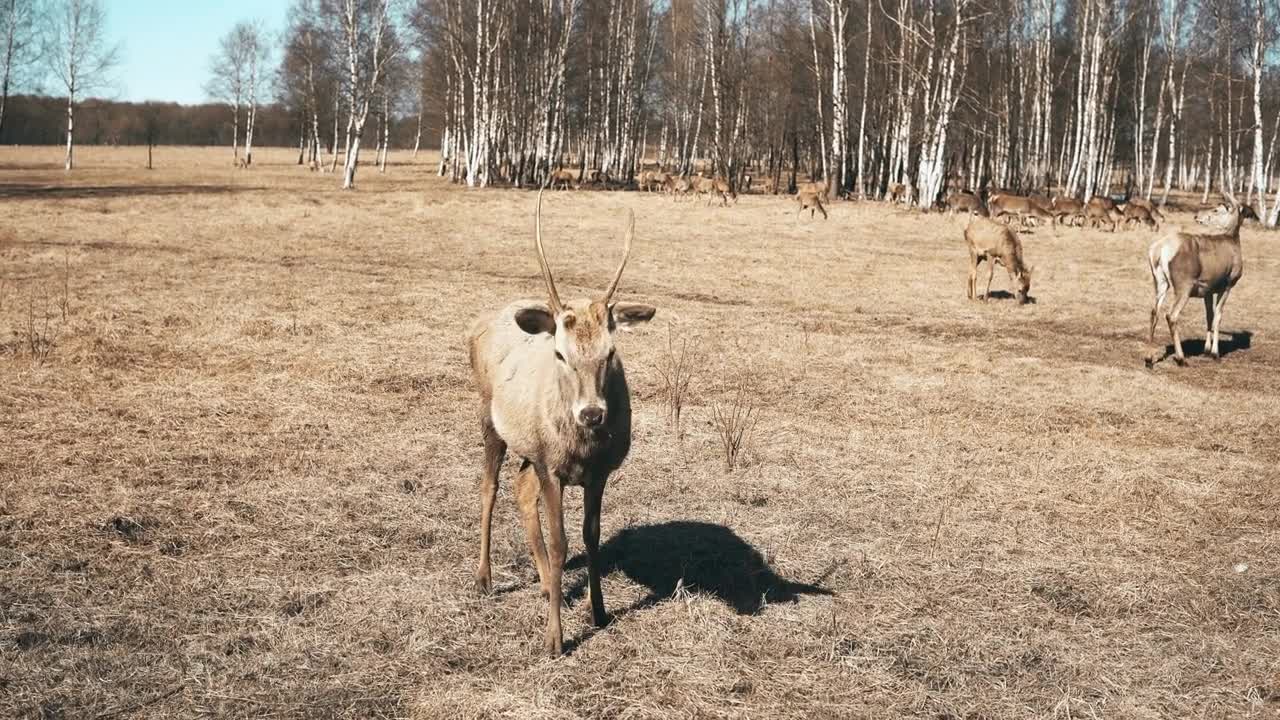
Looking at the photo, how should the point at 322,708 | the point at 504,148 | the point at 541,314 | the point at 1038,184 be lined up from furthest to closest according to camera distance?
the point at 504,148 < the point at 1038,184 < the point at 541,314 < the point at 322,708

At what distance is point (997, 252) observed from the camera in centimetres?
1752

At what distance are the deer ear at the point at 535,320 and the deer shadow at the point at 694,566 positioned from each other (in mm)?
1602

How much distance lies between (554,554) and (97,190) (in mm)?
31981

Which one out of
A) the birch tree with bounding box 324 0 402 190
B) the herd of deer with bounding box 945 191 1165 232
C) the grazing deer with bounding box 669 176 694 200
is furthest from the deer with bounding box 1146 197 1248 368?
the birch tree with bounding box 324 0 402 190

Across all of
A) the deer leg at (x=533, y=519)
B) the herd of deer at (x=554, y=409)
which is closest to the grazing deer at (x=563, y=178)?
the herd of deer at (x=554, y=409)

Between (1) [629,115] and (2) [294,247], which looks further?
(1) [629,115]

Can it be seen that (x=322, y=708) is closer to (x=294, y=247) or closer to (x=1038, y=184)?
(x=294, y=247)

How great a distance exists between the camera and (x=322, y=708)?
4207 millimetres

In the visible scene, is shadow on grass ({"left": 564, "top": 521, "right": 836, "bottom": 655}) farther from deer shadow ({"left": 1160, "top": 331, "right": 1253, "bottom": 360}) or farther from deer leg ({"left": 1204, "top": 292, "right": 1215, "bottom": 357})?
deer leg ({"left": 1204, "top": 292, "right": 1215, "bottom": 357})

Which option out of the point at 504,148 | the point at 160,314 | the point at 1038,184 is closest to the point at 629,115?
the point at 504,148

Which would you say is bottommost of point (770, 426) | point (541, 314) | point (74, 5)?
point (770, 426)

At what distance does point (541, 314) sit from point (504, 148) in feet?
145

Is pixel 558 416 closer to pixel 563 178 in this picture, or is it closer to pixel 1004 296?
pixel 1004 296

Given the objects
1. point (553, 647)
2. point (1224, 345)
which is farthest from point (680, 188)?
point (553, 647)
